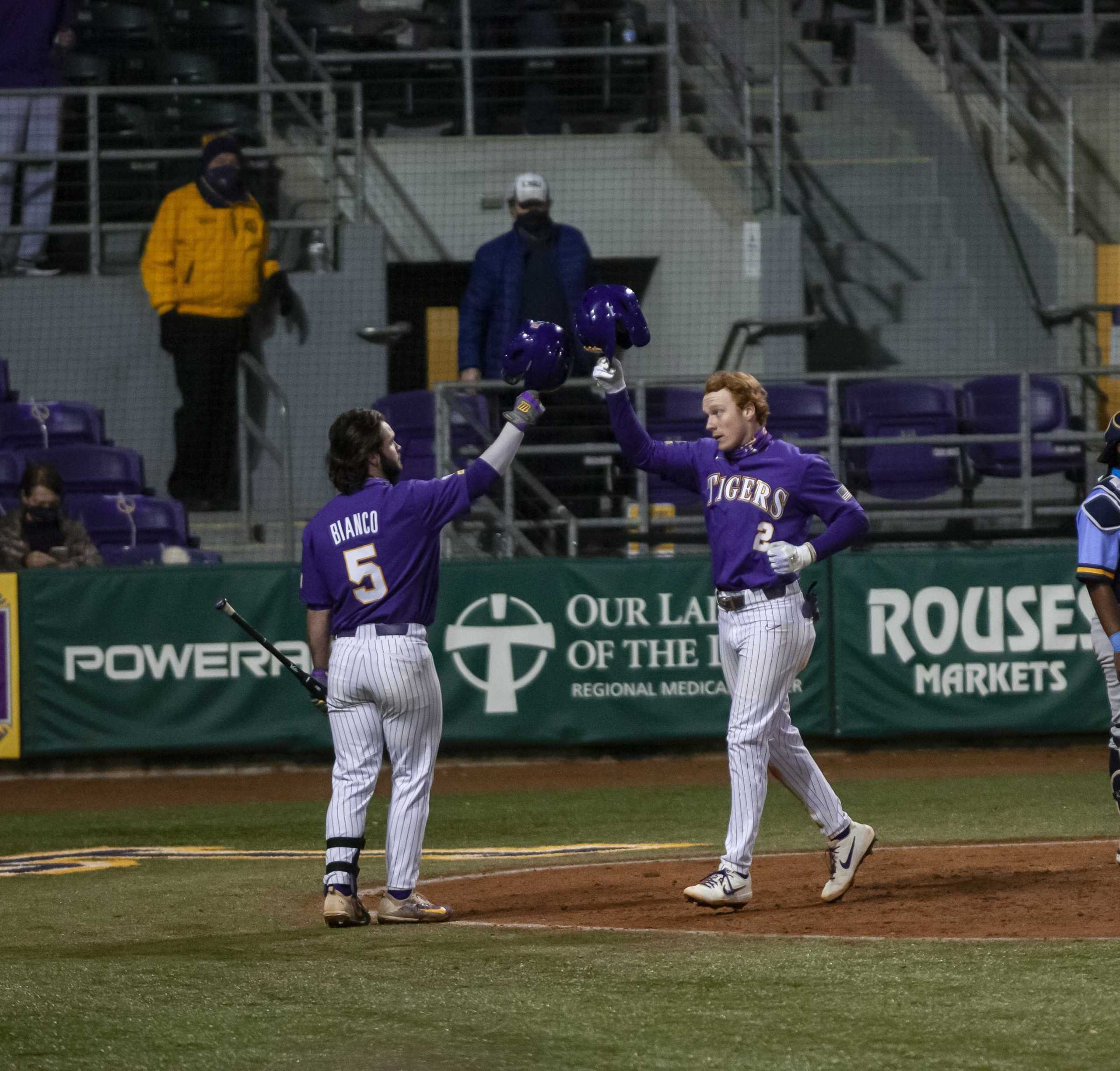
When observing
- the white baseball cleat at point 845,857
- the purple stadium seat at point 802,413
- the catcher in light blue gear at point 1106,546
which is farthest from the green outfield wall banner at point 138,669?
the catcher in light blue gear at point 1106,546

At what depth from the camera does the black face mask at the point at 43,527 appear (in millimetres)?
12766

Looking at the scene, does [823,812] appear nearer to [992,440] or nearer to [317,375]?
[992,440]

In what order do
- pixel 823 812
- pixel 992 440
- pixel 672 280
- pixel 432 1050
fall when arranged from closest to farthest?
pixel 432 1050
pixel 823 812
pixel 992 440
pixel 672 280

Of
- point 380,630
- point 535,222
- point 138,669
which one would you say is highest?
point 535,222

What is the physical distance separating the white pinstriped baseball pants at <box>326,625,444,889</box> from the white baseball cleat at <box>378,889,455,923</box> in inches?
2.3

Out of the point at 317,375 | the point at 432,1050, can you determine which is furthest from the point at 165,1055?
the point at 317,375

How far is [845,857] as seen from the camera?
258 inches

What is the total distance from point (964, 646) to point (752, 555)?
6.86m

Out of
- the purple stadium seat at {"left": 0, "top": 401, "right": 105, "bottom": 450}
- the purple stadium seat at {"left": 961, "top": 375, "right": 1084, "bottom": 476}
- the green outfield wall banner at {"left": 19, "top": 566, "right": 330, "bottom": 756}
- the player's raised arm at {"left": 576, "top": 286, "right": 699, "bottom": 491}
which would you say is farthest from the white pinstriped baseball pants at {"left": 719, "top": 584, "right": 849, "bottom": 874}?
the purple stadium seat at {"left": 0, "top": 401, "right": 105, "bottom": 450}

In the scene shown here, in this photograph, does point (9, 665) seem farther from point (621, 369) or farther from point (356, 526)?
point (621, 369)

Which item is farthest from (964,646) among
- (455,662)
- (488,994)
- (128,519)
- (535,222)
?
(488,994)

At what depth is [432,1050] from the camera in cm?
434

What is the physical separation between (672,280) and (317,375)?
11.4 ft

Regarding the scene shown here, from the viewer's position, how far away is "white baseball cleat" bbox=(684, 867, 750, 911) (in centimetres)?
620
